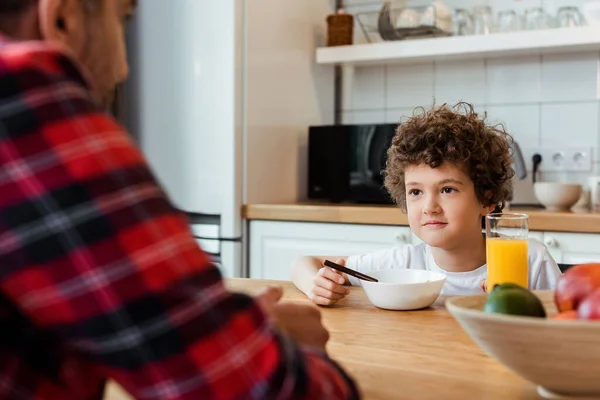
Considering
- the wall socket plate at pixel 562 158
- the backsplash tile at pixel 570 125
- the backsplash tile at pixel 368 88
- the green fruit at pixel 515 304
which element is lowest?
the green fruit at pixel 515 304

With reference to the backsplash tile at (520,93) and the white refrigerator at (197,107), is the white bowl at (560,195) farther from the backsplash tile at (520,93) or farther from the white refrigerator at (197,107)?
the white refrigerator at (197,107)

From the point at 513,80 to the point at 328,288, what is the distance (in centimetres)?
191

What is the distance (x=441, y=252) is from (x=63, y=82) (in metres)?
1.26

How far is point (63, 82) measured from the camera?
46cm

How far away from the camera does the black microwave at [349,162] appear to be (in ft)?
8.84

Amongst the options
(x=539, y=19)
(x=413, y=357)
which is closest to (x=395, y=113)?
(x=539, y=19)

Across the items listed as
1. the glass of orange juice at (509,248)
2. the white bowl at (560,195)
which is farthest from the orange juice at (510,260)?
the white bowl at (560,195)

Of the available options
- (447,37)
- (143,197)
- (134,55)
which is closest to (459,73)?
(447,37)

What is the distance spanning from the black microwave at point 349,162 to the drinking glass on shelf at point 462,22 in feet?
1.64

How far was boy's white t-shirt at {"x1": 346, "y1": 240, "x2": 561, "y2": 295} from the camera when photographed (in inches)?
58.5

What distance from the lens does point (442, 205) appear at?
153 cm

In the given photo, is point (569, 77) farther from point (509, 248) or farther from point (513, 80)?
point (509, 248)

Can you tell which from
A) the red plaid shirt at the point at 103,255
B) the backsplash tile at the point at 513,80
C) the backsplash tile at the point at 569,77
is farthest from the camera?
the backsplash tile at the point at 513,80

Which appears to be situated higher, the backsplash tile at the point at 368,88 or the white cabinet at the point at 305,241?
the backsplash tile at the point at 368,88
